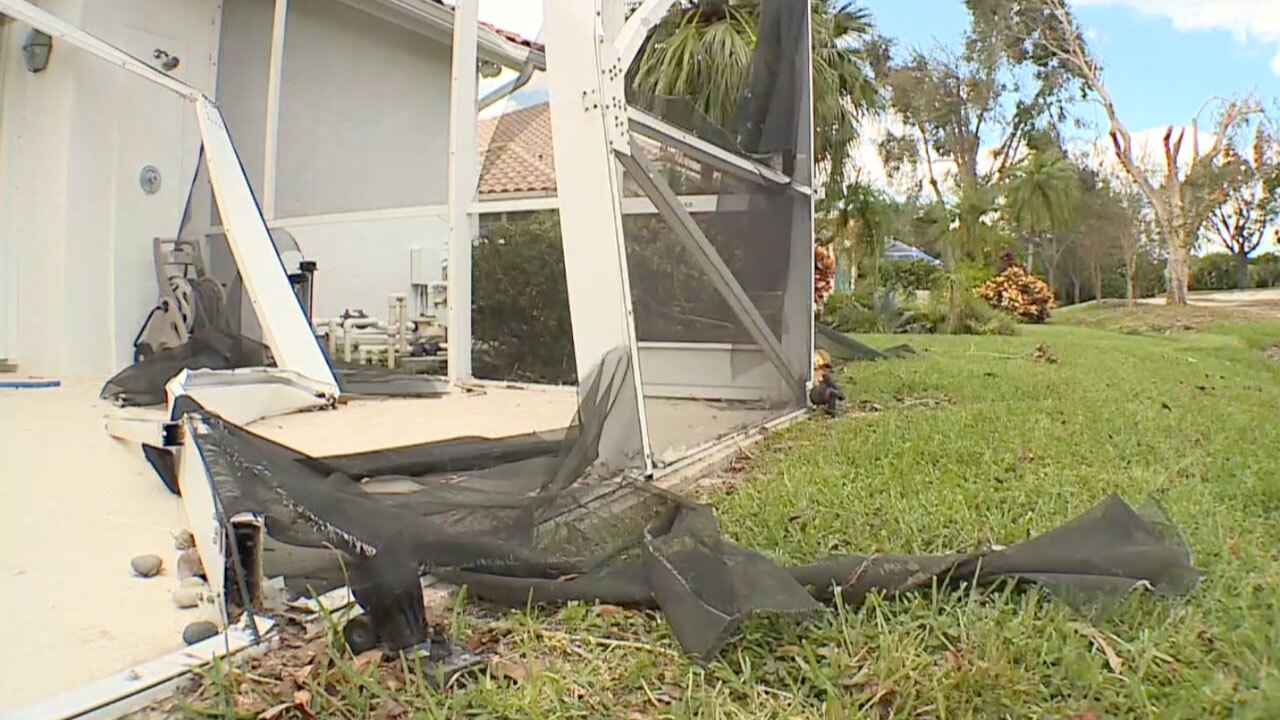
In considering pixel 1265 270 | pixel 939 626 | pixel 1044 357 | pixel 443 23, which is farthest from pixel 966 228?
pixel 939 626

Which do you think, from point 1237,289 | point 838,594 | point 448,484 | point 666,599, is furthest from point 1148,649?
point 1237,289

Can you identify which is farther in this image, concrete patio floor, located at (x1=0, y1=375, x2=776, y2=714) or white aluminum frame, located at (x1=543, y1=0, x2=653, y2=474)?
white aluminum frame, located at (x1=543, y1=0, x2=653, y2=474)

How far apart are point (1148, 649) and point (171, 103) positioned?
6.13 m

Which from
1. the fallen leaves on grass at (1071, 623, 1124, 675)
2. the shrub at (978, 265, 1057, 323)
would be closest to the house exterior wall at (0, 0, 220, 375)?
the fallen leaves on grass at (1071, 623, 1124, 675)

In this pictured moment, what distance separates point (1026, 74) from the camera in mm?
22672

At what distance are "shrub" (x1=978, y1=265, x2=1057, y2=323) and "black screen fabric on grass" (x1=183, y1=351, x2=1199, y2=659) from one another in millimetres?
13836

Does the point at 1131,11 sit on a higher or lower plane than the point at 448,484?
higher

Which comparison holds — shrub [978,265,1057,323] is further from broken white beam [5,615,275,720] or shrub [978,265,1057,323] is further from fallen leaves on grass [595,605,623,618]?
broken white beam [5,615,275,720]

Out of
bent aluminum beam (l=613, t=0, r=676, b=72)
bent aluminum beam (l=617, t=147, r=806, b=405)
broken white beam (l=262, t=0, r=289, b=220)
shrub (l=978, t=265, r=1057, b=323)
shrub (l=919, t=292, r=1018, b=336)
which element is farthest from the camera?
shrub (l=978, t=265, r=1057, b=323)

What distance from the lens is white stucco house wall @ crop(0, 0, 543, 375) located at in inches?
198

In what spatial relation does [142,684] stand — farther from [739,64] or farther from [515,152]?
[739,64]

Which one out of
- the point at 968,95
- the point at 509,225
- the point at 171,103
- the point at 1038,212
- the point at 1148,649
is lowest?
the point at 1148,649

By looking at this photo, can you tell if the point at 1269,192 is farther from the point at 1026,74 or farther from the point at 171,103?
the point at 171,103

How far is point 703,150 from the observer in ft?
10.9
